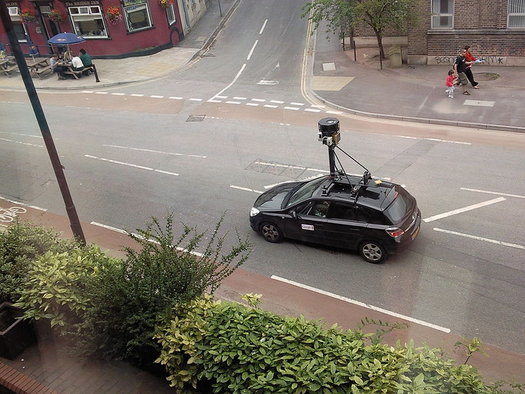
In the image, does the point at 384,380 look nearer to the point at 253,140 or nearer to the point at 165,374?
the point at 165,374

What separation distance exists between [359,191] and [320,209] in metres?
0.91

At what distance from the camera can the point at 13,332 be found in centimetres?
660

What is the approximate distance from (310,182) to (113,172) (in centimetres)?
747

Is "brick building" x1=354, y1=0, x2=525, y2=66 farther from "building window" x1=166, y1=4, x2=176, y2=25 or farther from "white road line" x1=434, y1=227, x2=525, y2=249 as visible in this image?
"building window" x1=166, y1=4, x2=176, y2=25

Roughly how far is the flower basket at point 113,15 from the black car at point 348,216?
74.7 ft

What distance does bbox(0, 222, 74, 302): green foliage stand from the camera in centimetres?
677

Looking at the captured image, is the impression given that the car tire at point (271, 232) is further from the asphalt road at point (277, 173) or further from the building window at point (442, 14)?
the building window at point (442, 14)

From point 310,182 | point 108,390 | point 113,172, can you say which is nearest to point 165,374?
point 108,390

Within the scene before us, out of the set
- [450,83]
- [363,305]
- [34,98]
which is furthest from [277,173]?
[450,83]

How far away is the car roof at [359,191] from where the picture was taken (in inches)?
408

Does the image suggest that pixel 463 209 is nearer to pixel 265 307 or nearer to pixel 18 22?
pixel 265 307

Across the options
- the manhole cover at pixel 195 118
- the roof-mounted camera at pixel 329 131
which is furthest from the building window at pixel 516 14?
the roof-mounted camera at pixel 329 131

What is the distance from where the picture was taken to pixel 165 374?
6.03 metres

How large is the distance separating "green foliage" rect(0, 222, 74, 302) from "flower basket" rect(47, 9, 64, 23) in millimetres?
26239
